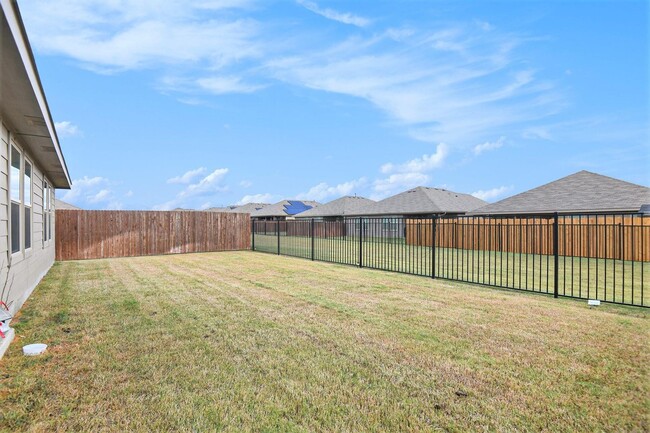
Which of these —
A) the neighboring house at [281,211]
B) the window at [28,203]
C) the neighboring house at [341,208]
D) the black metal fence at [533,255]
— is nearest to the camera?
the window at [28,203]

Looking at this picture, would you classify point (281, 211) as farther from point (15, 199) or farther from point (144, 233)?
point (15, 199)

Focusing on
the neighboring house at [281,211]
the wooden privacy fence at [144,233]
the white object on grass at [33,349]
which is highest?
the neighboring house at [281,211]

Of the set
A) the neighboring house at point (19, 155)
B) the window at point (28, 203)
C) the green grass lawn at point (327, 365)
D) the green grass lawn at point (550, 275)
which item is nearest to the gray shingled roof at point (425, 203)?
the green grass lawn at point (550, 275)

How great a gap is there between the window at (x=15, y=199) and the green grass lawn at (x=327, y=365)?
1.10 metres

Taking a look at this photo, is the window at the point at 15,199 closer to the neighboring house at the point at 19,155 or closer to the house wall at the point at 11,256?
the neighboring house at the point at 19,155

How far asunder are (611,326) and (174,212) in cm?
1607

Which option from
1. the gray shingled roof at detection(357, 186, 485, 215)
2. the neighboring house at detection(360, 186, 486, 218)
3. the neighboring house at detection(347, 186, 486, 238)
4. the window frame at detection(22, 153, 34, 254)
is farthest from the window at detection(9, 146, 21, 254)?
the gray shingled roof at detection(357, 186, 485, 215)

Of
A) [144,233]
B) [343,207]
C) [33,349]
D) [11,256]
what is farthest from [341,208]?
[33,349]

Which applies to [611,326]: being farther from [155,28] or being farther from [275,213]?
[275,213]

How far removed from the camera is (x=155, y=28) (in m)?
8.37

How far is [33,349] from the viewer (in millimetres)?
3646

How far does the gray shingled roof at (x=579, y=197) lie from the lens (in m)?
16.4

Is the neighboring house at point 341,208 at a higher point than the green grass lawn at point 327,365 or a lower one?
higher

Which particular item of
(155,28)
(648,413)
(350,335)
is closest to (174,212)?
(155,28)
